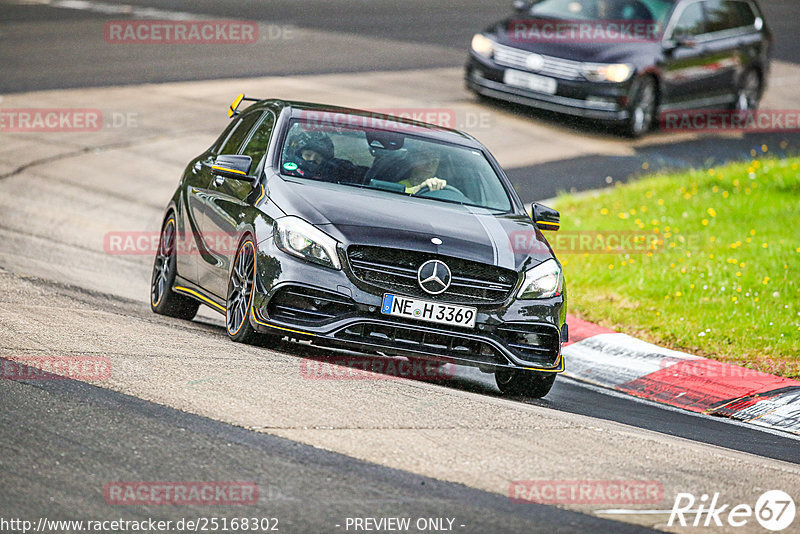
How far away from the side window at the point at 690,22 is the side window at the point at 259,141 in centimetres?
1191

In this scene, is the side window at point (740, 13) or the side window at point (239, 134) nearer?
the side window at point (239, 134)

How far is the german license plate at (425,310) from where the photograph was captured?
7.66 m

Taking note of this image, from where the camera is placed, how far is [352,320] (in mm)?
7637

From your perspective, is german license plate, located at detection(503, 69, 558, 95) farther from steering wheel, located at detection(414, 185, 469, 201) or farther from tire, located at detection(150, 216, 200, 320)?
steering wheel, located at detection(414, 185, 469, 201)

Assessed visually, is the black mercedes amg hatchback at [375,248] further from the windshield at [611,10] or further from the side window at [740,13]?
the side window at [740,13]

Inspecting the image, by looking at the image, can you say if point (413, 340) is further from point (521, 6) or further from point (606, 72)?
point (521, 6)

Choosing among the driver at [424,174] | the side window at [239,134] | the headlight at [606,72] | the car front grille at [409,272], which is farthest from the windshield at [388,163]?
the headlight at [606,72]

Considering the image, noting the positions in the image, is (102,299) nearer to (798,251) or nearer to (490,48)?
(798,251)

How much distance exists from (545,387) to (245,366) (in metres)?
2.24

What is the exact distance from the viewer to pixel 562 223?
Result: 1410 centimetres

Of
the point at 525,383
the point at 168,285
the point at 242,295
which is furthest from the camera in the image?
the point at 168,285

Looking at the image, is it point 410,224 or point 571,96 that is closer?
point 410,224

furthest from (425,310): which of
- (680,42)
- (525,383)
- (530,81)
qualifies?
(680,42)

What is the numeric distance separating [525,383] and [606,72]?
1111cm
